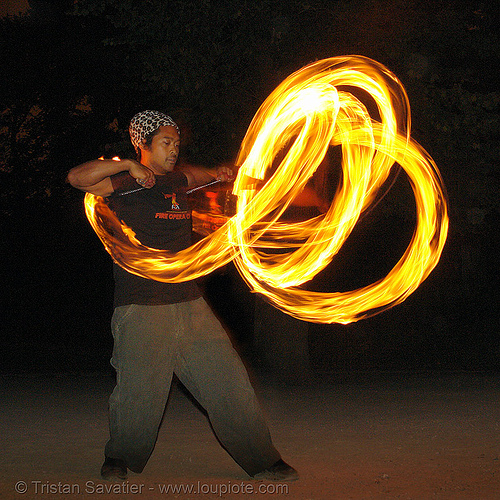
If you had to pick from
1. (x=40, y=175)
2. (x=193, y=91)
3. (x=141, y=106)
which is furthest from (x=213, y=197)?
(x=40, y=175)

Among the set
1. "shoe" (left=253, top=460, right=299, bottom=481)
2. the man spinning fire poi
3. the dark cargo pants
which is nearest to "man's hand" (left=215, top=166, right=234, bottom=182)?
the man spinning fire poi

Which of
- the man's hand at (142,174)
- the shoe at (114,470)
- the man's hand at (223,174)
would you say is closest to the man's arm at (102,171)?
the man's hand at (142,174)

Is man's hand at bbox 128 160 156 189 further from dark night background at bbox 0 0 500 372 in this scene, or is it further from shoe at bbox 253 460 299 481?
dark night background at bbox 0 0 500 372

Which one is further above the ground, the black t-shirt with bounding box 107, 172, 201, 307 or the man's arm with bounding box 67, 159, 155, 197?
the man's arm with bounding box 67, 159, 155, 197

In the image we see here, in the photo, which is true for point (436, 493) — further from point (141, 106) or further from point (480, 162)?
point (141, 106)

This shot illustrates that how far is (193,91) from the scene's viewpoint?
11664mm

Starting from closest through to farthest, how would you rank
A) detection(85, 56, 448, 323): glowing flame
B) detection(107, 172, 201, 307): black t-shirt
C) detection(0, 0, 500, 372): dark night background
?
detection(107, 172, 201, 307): black t-shirt
detection(85, 56, 448, 323): glowing flame
detection(0, 0, 500, 372): dark night background

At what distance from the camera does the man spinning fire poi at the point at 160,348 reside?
5332mm

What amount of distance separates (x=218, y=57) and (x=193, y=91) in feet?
1.91

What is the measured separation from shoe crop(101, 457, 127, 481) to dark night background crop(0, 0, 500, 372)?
6.87 meters

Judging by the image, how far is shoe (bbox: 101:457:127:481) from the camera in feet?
17.5

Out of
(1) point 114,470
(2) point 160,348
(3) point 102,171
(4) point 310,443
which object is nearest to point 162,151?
(3) point 102,171

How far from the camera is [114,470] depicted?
17.5 feet

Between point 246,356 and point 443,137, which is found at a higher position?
point 443,137
